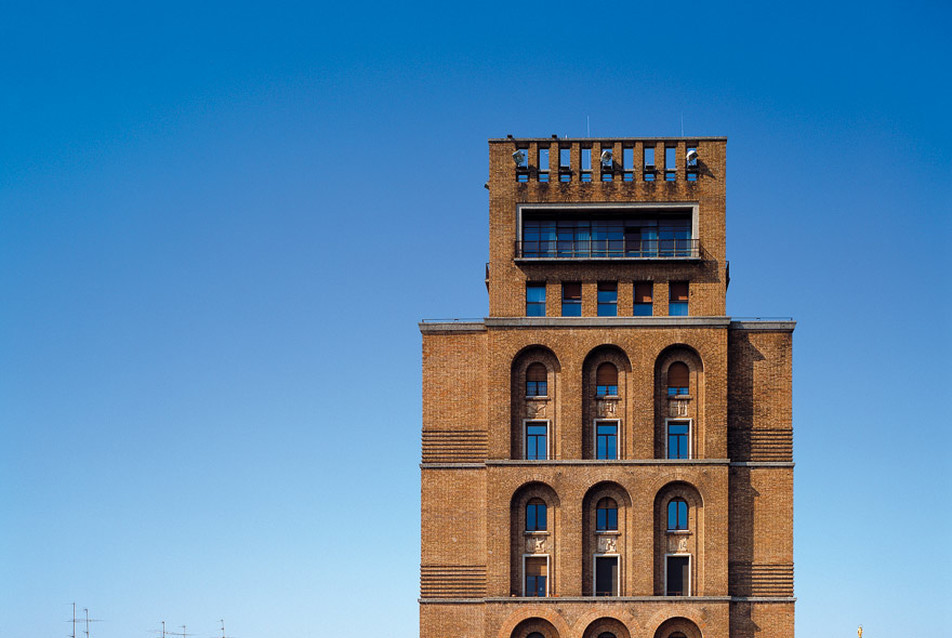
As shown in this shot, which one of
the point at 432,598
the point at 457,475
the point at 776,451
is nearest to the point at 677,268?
the point at 776,451

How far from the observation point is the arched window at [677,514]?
75625 millimetres

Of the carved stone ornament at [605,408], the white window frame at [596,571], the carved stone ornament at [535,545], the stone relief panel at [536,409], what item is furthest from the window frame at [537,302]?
the white window frame at [596,571]

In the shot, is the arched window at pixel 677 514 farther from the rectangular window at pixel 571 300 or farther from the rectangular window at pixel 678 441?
the rectangular window at pixel 571 300

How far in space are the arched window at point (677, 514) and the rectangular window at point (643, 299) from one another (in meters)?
11.2

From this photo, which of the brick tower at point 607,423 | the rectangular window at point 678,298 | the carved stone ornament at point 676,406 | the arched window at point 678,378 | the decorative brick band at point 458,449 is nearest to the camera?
the brick tower at point 607,423

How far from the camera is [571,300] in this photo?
78.3 meters

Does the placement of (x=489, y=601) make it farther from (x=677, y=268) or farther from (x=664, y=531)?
(x=677, y=268)

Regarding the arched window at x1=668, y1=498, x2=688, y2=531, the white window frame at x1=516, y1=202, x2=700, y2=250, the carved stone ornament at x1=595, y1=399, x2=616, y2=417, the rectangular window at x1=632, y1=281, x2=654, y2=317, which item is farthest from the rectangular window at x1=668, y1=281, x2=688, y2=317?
the arched window at x1=668, y1=498, x2=688, y2=531

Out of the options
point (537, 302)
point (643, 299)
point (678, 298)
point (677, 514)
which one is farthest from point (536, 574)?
Result: point (678, 298)

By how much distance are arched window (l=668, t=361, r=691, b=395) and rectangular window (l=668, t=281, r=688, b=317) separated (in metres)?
3.10

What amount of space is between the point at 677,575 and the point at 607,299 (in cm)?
1659

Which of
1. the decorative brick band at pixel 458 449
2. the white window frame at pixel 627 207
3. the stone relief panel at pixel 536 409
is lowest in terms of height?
the decorative brick band at pixel 458 449

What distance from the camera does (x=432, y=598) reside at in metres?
76.2

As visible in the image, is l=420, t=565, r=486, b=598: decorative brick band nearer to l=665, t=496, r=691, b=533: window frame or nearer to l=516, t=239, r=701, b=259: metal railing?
l=665, t=496, r=691, b=533: window frame
